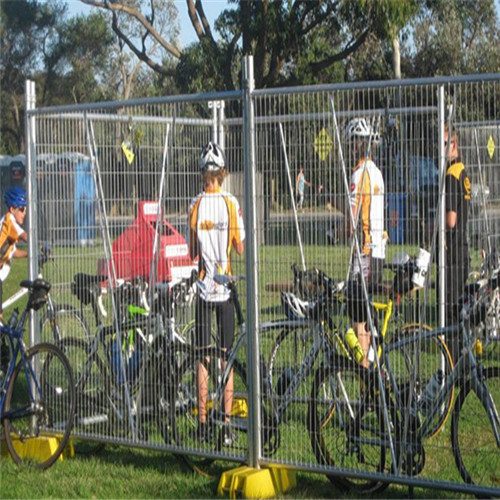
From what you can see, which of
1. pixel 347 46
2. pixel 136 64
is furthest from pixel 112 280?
pixel 136 64

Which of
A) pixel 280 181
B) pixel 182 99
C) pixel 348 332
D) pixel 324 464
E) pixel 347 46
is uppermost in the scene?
pixel 347 46

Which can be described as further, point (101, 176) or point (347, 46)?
point (347, 46)

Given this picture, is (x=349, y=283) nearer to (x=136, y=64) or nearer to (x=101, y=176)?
(x=101, y=176)

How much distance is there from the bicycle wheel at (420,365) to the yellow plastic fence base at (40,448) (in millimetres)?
2650

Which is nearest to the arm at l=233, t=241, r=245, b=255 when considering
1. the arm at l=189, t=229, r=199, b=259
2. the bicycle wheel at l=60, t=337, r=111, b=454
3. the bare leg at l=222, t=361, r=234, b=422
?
the arm at l=189, t=229, r=199, b=259

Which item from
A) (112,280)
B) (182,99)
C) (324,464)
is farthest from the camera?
(112,280)

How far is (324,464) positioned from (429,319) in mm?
1066

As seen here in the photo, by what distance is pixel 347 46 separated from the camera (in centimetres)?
3278

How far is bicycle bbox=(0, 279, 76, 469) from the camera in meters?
7.79

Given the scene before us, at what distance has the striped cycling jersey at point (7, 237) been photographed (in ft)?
31.5

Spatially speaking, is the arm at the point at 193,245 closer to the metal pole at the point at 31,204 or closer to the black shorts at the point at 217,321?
the black shorts at the point at 217,321

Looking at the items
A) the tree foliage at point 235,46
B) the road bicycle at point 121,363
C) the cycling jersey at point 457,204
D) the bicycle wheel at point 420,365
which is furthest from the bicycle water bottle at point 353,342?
the tree foliage at point 235,46

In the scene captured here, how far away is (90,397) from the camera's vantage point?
777cm

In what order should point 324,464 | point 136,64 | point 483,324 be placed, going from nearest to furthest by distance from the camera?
point 483,324 < point 324,464 < point 136,64
